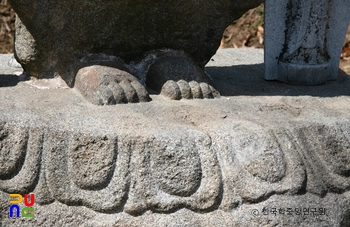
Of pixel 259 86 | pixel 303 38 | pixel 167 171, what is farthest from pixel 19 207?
pixel 303 38

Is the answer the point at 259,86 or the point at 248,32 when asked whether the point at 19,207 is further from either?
the point at 248,32

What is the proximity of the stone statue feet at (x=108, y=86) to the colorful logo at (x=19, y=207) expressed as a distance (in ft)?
1.44

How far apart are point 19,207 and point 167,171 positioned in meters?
0.51

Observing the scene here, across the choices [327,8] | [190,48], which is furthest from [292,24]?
[190,48]

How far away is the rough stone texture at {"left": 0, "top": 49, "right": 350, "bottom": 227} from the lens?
2.27 m

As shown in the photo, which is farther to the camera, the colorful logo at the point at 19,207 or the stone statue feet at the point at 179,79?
the stone statue feet at the point at 179,79

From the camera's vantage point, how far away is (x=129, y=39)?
9.39ft

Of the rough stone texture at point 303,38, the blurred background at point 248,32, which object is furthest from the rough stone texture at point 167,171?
the blurred background at point 248,32

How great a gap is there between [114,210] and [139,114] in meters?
0.36

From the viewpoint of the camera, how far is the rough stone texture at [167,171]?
7.43ft

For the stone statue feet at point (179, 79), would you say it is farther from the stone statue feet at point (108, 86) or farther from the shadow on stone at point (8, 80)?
the shadow on stone at point (8, 80)

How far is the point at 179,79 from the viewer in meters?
2.75

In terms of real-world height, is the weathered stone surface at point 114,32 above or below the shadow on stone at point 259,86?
above

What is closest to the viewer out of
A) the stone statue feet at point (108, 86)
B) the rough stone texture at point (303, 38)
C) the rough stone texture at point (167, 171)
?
the rough stone texture at point (167, 171)
